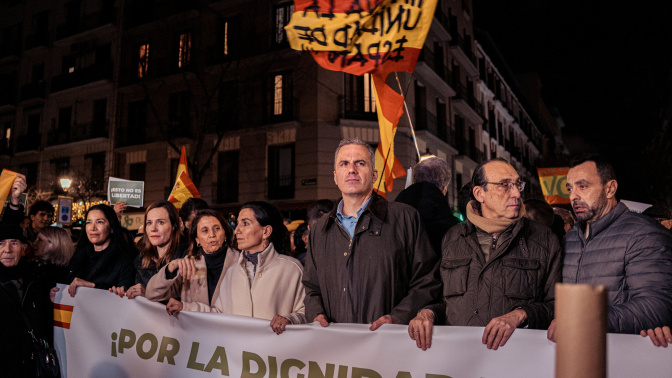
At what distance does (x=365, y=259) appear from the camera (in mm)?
2801

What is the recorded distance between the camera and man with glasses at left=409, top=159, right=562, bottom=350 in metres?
2.44

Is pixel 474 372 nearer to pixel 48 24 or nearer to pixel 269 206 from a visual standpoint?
pixel 269 206

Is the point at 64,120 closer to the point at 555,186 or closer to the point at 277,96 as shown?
the point at 277,96

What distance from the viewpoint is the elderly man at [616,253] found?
2186 millimetres

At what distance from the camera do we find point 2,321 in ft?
11.3

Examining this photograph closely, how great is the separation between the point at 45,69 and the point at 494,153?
89.0ft

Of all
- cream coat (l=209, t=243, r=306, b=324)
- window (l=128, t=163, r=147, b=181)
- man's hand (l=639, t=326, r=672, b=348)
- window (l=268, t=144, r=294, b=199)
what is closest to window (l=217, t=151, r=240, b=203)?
window (l=268, t=144, r=294, b=199)

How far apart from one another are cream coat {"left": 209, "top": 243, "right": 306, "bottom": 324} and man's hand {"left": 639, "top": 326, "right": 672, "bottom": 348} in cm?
197

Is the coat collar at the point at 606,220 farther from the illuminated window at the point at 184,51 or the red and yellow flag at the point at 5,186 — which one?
the illuminated window at the point at 184,51

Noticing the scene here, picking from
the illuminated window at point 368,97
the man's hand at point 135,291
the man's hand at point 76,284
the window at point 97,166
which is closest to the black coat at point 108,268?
the man's hand at point 76,284

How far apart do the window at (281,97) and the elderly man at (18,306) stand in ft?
48.0

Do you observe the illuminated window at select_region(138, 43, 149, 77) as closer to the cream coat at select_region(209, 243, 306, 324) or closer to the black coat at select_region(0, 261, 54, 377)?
the black coat at select_region(0, 261, 54, 377)

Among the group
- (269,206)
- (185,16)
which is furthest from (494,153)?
(269,206)

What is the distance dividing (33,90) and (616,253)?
31088 millimetres
